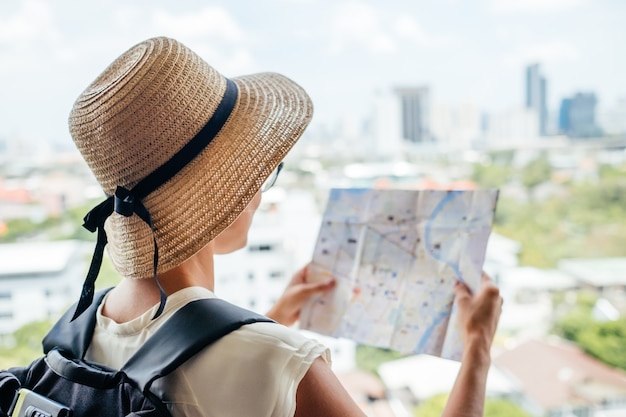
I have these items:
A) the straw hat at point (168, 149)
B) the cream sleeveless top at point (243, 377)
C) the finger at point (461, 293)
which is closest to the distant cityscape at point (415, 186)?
the finger at point (461, 293)

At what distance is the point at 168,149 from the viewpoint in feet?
2.55

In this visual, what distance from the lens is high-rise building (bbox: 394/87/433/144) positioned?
1635mm

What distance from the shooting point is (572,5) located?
1.59 metres

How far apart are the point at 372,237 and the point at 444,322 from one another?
7.2 inches

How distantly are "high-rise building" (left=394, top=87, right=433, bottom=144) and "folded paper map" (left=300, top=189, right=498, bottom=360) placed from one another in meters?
0.63

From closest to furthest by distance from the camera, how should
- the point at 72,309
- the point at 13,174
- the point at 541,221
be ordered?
the point at 72,309 < the point at 541,221 < the point at 13,174

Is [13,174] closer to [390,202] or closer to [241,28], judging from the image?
[241,28]

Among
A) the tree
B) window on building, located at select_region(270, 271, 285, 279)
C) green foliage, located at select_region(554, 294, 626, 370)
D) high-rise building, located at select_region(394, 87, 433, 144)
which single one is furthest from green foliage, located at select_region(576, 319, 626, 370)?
window on building, located at select_region(270, 271, 285, 279)

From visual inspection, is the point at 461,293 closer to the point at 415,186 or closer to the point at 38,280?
the point at 415,186

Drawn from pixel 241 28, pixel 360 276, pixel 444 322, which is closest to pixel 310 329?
pixel 360 276

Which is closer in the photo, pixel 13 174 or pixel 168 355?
pixel 168 355

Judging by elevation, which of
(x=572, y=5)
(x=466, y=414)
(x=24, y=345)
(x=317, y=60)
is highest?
(x=572, y=5)

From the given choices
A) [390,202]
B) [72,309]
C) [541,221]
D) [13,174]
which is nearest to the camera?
[72,309]

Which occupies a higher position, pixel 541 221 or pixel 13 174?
pixel 13 174
